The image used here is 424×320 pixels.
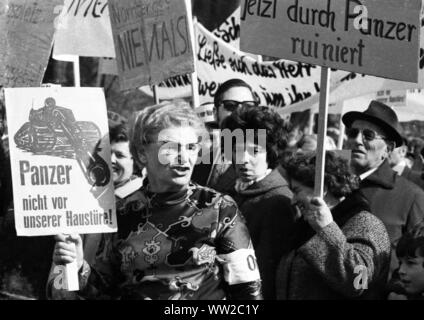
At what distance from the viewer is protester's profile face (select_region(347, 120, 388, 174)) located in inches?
217

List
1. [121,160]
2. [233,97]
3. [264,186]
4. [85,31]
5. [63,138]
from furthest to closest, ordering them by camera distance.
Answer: [85,31]
[121,160]
[233,97]
[264,186]
[63,138]

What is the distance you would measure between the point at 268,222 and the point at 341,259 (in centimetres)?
59

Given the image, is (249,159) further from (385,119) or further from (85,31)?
(85,31)

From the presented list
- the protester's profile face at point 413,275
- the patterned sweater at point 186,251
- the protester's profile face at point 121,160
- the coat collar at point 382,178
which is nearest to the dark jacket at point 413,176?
the coat collar at point 382,178

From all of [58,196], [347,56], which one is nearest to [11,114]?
[58,196]

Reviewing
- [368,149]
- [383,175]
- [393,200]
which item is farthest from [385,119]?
[393,200]

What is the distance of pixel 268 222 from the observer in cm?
497

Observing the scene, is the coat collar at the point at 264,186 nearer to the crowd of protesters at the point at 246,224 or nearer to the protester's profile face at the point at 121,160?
the crowd of protesters at the point at 246,224

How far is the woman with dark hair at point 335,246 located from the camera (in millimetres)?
4488

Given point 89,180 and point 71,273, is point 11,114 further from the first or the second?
point 71,273

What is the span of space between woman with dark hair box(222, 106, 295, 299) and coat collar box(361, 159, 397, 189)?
585 mm

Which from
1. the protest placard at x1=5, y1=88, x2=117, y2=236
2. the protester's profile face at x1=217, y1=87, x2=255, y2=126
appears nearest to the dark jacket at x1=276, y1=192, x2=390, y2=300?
the protest placard at x1=5, y1=88, x2=117, y2=236
